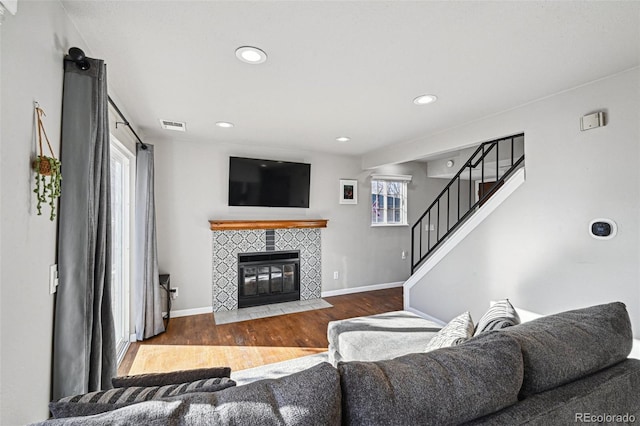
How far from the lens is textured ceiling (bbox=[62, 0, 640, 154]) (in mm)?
1418

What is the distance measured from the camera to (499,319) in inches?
58.2

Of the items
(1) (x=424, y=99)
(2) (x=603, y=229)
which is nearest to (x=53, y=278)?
(1) (x=424, y=99)

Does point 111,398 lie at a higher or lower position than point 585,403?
higher

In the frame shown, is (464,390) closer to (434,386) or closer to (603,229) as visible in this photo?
(434,386)

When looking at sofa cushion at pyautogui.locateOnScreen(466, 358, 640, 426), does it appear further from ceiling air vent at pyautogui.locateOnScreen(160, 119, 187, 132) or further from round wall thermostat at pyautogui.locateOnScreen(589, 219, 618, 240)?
ceiling air vent at pyautogui.locateOnScreen(160, 119, 187, 132)

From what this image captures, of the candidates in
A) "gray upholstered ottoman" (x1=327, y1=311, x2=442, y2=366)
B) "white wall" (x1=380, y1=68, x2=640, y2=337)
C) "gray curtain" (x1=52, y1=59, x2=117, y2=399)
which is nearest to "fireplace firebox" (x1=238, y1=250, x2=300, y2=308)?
"gray upholstered ottoman" (x1=327, y1=311, x2=442, y2=366)

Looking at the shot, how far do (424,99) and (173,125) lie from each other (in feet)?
8.92

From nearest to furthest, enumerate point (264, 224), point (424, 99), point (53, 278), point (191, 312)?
point (53, 278) < point (424, 99) < point (191, 312) < point (264, 224)

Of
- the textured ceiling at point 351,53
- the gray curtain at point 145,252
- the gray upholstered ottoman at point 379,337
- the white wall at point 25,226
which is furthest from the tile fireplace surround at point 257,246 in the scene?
the white wall at point 25,226

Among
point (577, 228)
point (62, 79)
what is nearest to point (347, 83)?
point (62, 79)

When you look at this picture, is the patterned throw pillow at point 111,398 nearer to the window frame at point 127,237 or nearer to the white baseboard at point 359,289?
the window frame at point 127,237

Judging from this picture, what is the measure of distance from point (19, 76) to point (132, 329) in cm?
302

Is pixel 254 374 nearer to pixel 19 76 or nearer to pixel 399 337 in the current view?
pixel 399 337

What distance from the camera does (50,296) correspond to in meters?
1.23
